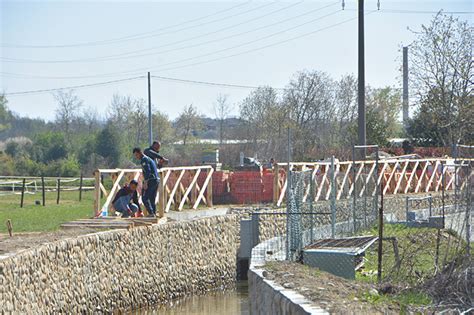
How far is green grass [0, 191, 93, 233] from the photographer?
23.8m

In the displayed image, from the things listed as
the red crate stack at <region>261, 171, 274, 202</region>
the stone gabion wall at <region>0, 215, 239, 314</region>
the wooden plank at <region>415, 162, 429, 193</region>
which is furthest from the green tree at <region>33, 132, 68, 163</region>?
the stone gabion wall at <region>0, 215, 239, 314</region>

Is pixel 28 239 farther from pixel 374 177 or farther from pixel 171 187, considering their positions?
pixel 374 177

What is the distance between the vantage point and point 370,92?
2445 inches

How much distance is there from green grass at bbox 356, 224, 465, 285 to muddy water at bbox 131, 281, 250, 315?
3.71m

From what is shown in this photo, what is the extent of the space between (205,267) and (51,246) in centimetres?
777

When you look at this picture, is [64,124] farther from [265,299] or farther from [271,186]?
[265,299]

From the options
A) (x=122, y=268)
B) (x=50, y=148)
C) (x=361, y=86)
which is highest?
(x=361, y=86)

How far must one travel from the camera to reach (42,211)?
29719 mm

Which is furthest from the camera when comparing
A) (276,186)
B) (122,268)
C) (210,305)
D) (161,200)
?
(276,186)

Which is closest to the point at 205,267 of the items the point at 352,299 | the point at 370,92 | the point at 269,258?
the point at 269,258

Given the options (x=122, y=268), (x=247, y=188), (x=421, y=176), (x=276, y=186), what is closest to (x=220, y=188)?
(x=247, y=188)

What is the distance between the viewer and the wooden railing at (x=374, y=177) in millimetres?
23891

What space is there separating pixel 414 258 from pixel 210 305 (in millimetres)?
8151

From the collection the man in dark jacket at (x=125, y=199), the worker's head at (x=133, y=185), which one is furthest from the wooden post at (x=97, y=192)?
the worker's head at (x=133, y=185)
